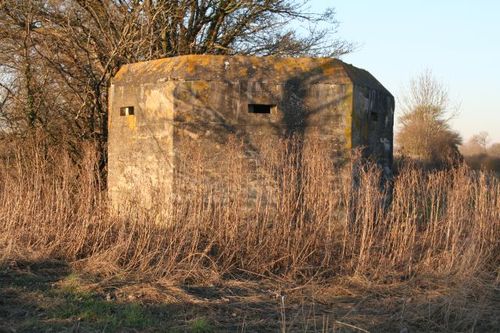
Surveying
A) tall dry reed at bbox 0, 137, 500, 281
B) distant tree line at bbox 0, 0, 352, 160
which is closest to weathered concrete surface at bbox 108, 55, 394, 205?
tall dry reed at bbox 0, 137, 500, 281

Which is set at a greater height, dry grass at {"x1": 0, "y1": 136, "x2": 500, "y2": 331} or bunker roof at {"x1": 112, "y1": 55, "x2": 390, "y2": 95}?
bunker roof at {"x1": 112, "y1": 55, "x2": 390, "y2": 95}

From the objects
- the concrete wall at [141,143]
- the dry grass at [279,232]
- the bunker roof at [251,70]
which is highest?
the bunker roof at [251,70]

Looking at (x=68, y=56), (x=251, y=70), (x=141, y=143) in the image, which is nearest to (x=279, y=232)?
(x=251, y=70)

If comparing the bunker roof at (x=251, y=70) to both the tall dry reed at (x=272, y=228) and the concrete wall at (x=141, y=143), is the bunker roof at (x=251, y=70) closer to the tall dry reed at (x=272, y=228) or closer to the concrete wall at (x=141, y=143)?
the concrete wall at (x=141, y=143)

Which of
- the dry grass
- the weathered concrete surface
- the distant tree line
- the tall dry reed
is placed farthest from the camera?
the distant tree line

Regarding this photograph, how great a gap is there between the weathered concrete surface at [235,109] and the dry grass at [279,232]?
0.37 m

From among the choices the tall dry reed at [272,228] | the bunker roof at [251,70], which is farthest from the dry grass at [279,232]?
the bunker roof at [251,70]

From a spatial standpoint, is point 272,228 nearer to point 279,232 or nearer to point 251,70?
point 279,232

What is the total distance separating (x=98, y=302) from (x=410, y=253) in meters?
3.08

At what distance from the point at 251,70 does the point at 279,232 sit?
2.27 metres

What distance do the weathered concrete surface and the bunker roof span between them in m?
0.01

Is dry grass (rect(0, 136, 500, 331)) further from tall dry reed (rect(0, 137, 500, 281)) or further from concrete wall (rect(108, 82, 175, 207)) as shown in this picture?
concrete wall (rect(108, 82, 175, 207))

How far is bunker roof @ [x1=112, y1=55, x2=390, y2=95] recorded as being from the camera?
693 cm

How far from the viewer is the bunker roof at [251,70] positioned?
6934 millimetres
